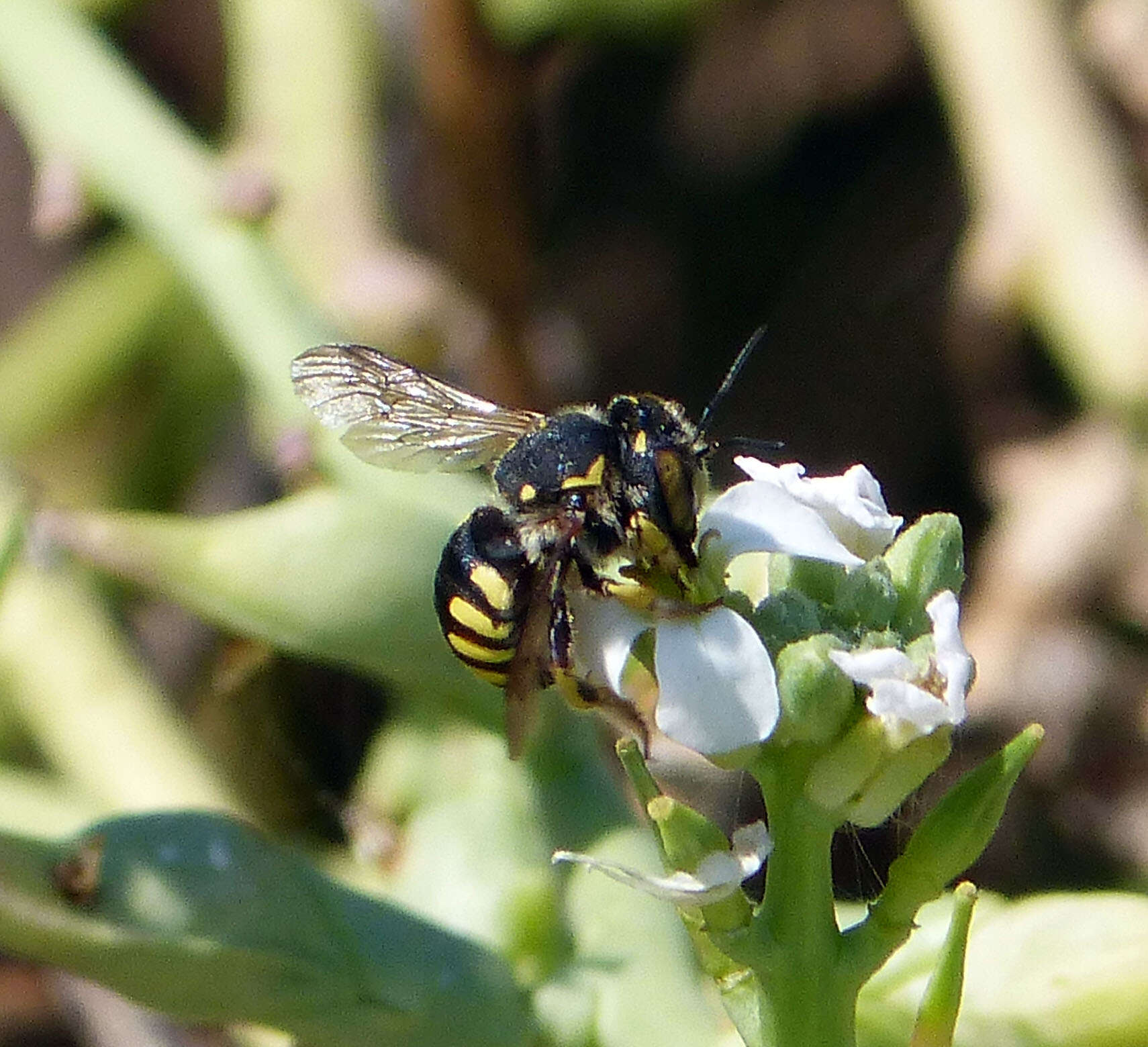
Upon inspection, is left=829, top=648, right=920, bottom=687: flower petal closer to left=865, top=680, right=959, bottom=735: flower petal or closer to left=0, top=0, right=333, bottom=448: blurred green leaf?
left=865, top=680, right=959, bottom=735: flower petal

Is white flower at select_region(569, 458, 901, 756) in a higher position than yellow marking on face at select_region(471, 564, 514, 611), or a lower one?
lower

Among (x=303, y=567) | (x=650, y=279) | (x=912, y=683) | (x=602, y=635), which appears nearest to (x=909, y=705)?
(x=912, y=683)

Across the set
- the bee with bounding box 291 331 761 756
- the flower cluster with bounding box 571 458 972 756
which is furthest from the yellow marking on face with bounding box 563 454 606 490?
the flower cluster with bounding box 571 458 972 756

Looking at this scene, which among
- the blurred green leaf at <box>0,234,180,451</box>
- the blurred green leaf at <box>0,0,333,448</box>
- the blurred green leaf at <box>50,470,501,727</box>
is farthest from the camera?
the blurred green leaf at <box>0,234,180,451</box>

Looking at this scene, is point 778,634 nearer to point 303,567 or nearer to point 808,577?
point 808,577

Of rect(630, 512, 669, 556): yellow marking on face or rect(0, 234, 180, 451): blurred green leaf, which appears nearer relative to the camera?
rect(630, 512, 669, 556): yellow marking on face

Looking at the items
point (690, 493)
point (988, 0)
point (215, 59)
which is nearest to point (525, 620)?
point (690, 493)

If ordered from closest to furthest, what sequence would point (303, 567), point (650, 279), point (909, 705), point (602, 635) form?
point (909, 705) < point (602, 635) < point (303, 567) < point (650, 279)

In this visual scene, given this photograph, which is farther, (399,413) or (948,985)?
(399,413)
